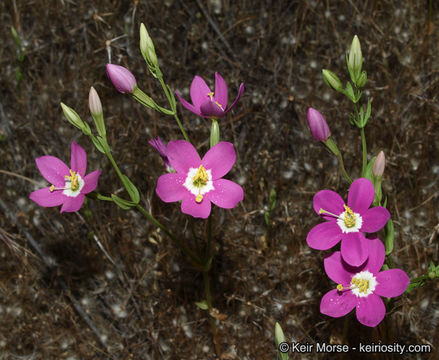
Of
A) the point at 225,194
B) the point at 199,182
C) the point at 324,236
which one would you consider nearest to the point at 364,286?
the point at 324,236

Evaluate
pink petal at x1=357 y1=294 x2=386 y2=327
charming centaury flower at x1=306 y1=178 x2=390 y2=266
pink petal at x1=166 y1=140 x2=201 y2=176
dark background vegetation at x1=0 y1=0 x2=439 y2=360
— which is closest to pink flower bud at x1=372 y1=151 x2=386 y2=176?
charming centaury flower at x1=306 y1=178 x2=390 y2=266

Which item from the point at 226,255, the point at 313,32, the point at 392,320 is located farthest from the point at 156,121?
the point at 392,320

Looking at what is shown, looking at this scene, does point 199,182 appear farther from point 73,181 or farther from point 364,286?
point 364,286

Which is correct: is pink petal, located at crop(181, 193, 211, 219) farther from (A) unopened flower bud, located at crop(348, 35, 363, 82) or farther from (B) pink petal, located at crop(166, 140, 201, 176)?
(A) unopened flower bud, located at crop(348, 35, 363, 82)

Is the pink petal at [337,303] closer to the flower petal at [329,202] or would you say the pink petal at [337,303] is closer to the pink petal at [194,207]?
the flower petal at [329,202]

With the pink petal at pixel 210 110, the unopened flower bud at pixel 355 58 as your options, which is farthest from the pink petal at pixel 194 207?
the unopened flower bud at pixel 355 58

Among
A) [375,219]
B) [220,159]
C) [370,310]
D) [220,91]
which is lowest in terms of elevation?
[370,310]

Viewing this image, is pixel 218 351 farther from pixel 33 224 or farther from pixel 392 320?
pixel 33 224
